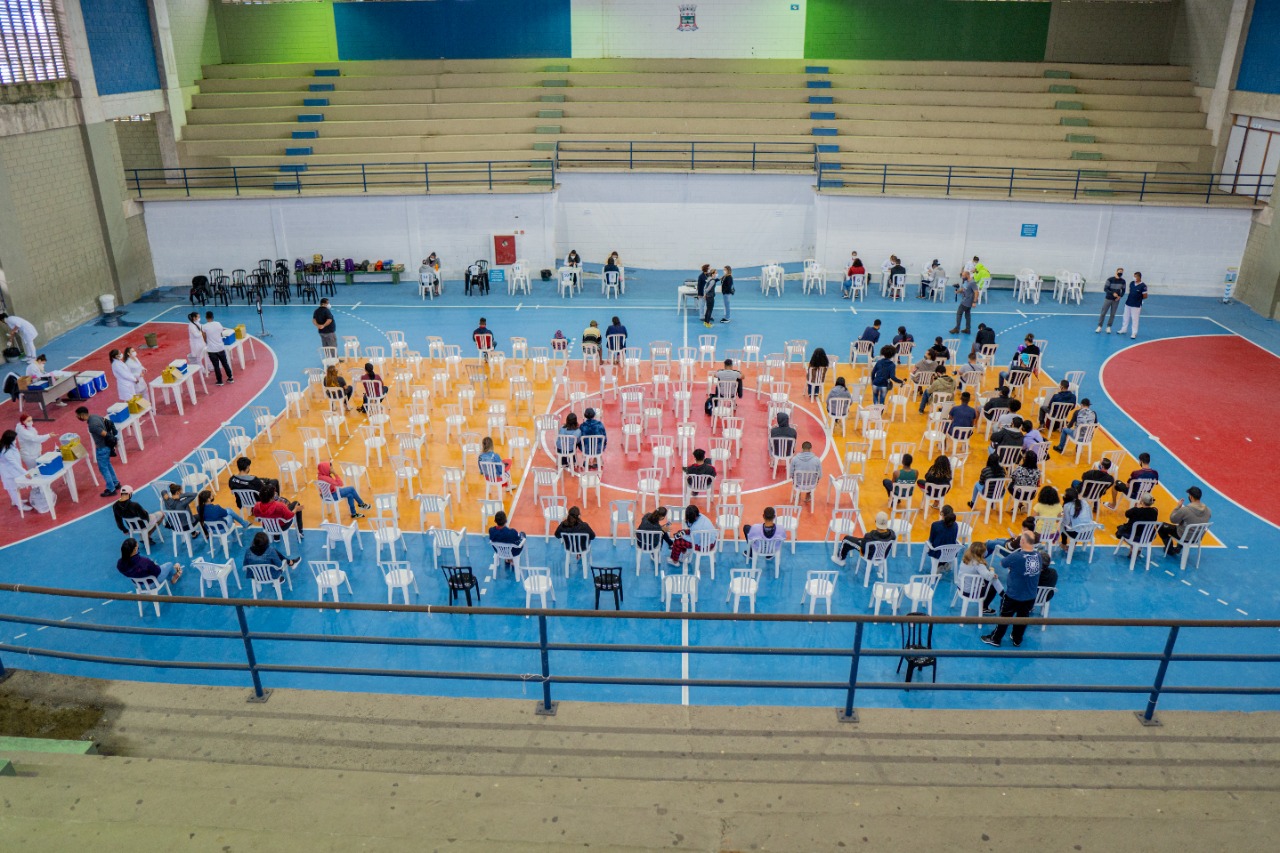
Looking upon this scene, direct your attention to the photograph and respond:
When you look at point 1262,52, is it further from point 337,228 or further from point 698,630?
point 337,228

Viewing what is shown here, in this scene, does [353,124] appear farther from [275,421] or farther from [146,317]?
[275,421]

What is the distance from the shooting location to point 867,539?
534 inches

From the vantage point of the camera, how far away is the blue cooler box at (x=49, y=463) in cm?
1651

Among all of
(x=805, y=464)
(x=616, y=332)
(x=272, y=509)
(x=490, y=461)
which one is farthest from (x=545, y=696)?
(x=616, y=332)

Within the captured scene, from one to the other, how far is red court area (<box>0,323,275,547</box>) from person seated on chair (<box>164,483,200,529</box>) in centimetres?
205

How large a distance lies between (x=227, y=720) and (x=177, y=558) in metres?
9.28

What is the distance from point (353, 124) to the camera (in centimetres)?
3397

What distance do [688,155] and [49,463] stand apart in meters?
22.8

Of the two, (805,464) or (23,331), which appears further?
(23,331)

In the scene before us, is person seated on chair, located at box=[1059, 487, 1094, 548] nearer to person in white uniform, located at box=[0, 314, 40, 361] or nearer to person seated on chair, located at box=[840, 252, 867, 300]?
person seated on chair, located at box=[840, 252, 867, 300]

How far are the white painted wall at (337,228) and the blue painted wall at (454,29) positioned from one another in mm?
10689

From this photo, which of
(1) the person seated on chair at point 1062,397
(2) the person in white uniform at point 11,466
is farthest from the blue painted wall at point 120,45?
(1) the person seated on chair at point 1062,397

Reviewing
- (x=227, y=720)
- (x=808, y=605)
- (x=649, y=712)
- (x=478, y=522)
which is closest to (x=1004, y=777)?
(x=649, y=712)

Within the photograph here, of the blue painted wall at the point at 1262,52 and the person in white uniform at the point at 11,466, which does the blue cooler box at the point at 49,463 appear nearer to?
the person in white uniform at the point at 11,466
